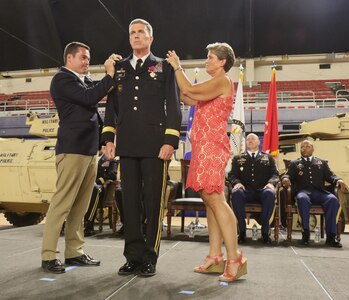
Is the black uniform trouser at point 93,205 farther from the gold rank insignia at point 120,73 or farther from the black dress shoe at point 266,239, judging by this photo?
the gold rank insignia at point 120,73

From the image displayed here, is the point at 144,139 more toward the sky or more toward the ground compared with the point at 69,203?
more toward the sky

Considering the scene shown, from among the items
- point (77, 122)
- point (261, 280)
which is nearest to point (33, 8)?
point (77, 122)

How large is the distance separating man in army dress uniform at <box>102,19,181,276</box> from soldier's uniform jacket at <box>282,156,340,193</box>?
9.27 feet

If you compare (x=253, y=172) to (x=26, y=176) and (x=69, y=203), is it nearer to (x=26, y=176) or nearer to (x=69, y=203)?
(x=69, y=203)

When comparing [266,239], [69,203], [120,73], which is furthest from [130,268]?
[266,239]

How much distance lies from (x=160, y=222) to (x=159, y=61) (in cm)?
106

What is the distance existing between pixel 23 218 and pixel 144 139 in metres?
6.00

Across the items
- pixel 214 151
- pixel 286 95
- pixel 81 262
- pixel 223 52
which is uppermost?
pixel 286 95

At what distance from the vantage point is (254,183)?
4.92 m

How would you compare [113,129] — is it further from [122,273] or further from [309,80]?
[309,80]

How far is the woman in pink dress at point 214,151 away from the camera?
248cm

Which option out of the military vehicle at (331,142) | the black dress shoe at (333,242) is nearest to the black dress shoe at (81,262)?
the black dress shoe at (333,242)

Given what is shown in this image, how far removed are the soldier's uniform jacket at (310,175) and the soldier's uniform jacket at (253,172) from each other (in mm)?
211

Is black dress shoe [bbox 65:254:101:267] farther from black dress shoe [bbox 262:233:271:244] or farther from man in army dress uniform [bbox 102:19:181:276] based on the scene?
black dress shoe [bbox 262:233:271:244]
